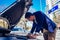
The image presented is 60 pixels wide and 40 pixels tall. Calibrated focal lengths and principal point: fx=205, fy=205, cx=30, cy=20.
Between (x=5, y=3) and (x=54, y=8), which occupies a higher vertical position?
(x=5, y=3)

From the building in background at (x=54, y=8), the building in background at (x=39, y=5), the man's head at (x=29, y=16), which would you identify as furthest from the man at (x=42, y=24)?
the building in background at (x=54, y=8)

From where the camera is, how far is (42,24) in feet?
8.18

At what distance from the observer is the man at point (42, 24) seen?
2422mm

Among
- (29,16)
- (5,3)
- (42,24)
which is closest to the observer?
(29,16)

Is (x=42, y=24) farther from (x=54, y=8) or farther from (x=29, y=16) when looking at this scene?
(x=54, y=8)

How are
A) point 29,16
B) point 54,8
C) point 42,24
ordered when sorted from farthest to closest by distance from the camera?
point 54,8 → point 42,24 → point 29,16

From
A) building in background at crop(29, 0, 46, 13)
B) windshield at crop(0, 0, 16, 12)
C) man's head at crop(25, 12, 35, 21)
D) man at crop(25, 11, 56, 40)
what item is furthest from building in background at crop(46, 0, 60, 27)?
man's head at crop(25, 12, 35, 21)

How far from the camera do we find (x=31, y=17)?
7.88 feet

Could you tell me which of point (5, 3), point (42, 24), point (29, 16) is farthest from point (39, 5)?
point (29, 16)

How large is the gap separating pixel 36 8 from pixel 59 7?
729mm

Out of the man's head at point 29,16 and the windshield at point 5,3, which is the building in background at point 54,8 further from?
the man's head at point 29,16

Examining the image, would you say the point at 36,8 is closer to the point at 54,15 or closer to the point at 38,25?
the point at 54,15

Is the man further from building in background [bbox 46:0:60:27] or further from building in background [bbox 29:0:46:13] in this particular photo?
building in background [bbox 46:0:60:27]

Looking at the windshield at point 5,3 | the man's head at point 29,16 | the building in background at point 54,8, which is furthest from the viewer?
the building in background at point 54,8
